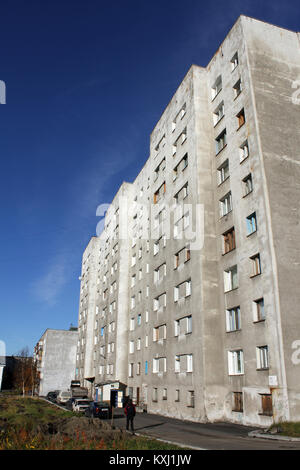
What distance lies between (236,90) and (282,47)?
4.76 metres

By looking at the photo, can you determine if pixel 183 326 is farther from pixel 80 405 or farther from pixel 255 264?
pixel 80 405

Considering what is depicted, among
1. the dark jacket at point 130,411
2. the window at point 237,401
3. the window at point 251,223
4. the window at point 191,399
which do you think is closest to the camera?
the dark jacket at point 130,411

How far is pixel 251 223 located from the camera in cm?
2591

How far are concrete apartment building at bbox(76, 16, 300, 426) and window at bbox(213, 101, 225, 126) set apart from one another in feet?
0.40

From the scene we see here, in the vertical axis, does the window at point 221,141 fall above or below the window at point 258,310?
above

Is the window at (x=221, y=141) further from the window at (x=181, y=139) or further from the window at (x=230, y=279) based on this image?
the window at (x=230, y=279)

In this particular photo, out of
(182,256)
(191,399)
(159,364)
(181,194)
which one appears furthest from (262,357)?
(181,194)

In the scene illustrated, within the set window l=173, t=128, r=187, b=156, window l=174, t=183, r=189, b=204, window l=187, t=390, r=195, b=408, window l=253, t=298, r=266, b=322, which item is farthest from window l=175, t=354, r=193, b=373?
window l=173, t=128, r=187, b=156

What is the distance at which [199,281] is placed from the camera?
94.7ft

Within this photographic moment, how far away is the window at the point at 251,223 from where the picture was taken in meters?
25.4

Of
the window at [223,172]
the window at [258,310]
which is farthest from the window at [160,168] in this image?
the window at [258,310]

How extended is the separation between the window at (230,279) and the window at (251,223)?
3.06m
